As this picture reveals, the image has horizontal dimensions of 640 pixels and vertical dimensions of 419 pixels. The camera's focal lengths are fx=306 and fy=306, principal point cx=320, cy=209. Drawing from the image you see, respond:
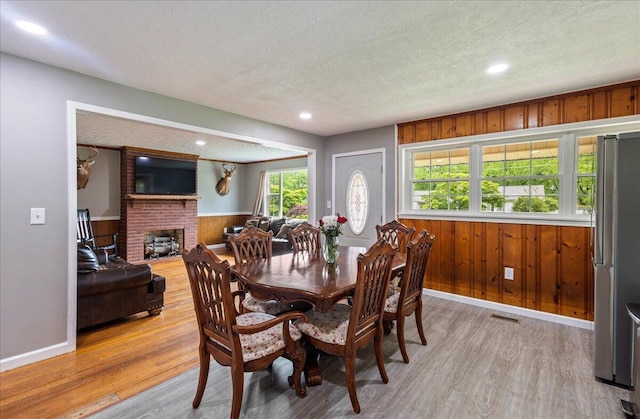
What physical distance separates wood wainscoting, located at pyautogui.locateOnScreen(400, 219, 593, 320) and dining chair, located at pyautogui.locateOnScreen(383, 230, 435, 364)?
5.01 feet

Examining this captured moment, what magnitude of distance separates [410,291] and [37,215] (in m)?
3.11

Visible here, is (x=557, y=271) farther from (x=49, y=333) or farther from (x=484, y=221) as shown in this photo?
(x=49, y=333)

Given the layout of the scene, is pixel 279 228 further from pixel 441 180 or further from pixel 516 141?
pixel 516 141

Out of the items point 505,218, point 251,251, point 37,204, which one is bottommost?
point 251,251

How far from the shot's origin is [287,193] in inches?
311

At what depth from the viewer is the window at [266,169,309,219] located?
7578 millimetres

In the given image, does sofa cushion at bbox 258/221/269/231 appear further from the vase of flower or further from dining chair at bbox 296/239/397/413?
dining chair at bbox 296/239/397/413

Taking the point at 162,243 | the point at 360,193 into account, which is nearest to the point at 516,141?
the point at 360,193

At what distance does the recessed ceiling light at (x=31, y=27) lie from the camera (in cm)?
192

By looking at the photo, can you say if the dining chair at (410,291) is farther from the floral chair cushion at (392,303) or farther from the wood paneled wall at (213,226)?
the wood paneled wall at (213,226)

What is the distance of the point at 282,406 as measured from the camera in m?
1.93

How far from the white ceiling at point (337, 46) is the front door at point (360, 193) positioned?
1493 mm

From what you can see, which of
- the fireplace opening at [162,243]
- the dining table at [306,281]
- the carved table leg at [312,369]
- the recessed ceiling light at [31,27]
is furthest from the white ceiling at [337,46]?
the fireplace opening at [162,243]

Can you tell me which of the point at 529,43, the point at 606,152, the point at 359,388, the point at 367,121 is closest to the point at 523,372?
the point at 359,388
